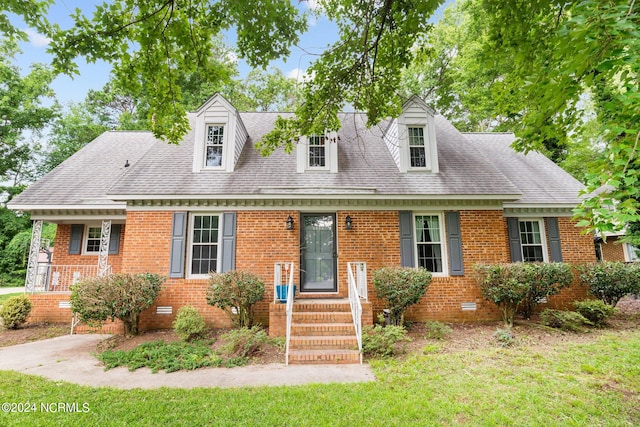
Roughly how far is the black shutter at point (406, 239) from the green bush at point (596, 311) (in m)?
4.17

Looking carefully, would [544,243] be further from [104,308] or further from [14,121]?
[14,121]

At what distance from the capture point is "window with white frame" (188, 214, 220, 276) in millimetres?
8102

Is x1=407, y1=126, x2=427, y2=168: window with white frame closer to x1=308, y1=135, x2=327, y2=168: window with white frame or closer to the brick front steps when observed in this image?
x1=308, y1=135, x2=327, y2=168: window with white frame

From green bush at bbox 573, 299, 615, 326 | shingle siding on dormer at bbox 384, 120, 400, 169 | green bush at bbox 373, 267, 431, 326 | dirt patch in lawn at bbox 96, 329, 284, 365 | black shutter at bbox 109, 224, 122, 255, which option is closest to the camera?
dirt patch in lawn at bbox 96, 329, 284, 365

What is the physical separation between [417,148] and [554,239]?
4.86m

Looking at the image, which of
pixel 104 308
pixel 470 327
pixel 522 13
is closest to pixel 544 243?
pixel 470 327

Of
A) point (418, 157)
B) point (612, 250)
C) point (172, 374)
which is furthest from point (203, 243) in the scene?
point (612, 250)

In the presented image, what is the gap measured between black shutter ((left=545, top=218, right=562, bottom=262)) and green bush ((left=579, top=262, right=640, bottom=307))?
0.77 meters

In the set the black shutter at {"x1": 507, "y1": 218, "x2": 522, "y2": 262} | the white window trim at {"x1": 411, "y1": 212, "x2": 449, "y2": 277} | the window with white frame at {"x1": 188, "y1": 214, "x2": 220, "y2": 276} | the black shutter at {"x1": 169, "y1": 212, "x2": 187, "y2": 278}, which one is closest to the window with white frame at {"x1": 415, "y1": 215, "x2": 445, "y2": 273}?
the white window trim at {"x1": 411, "y1": 212, "x2": 449, "y2": 277}

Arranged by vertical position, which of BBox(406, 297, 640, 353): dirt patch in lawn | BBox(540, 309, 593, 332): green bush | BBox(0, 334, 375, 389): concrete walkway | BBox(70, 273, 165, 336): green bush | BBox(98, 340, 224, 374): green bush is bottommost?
BBox(0, 334, 375, 389): concrete walkway

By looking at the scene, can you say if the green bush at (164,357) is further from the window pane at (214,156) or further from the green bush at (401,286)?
the window pane at (214,156)

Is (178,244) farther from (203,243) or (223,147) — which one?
(223,147)

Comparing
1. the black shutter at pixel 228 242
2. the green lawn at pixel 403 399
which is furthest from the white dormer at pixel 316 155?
the green lawn at pixel 403 399

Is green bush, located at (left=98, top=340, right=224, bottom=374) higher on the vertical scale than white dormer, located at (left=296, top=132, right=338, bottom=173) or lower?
lower
